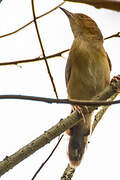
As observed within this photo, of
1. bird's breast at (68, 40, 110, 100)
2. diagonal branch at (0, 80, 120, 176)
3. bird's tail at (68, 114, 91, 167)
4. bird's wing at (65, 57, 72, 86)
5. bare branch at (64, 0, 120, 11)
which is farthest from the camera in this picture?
bird's tail at (68, 114, 91, 167)

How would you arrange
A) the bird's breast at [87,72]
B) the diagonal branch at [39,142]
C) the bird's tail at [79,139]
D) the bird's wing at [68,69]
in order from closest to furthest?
the diagonal branch at [39,142]
the bird's breast at [87,72]
the bird's wing at [68,69]
the bird's tail at [79,139]

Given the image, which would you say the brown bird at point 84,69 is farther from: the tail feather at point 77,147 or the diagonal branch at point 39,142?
the diagonal branch at point 39,142

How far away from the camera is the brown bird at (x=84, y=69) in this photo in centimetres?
357

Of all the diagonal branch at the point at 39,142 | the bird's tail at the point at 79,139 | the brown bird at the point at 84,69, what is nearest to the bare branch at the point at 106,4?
the diagonal branch at the point at 39,142

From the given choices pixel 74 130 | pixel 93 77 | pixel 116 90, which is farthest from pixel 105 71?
pixel 116 90

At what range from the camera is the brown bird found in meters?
3.57

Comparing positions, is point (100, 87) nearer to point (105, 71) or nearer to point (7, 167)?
point (105, 71)

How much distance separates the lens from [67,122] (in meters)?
1.81

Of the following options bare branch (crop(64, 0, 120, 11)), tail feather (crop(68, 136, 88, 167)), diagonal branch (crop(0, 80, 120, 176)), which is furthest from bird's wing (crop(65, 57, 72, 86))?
bare branch (crop(64, 0, 120, 11))

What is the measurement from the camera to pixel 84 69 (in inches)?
140

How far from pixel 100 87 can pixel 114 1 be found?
3192 mm

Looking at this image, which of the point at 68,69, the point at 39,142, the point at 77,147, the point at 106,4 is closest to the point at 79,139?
the point at 77,147

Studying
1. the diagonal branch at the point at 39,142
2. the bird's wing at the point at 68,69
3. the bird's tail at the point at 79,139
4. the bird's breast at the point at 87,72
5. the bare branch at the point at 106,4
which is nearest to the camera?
the bare branch at the point at 106,4

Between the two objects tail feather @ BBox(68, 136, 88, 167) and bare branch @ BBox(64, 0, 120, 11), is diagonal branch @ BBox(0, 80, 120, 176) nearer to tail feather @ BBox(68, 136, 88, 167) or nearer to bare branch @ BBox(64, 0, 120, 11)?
bare branch @ BBox(64, 0, 120, 11)
